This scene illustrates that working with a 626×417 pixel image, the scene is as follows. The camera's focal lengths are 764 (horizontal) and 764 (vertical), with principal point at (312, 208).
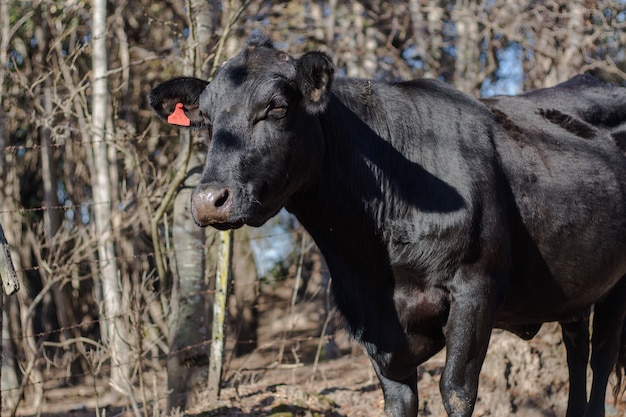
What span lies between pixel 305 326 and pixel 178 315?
8.22m

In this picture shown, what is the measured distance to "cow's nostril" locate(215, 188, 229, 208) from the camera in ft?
12.1

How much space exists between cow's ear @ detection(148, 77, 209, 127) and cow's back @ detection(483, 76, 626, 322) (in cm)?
197

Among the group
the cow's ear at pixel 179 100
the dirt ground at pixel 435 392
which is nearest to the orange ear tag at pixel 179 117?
the cow's ear at pixel 179 100

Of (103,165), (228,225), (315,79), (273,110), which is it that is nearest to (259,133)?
(273,110)

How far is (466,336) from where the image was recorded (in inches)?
173

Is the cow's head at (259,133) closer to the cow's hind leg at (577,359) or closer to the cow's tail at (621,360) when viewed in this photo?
the cow's hind leg at (577,359)

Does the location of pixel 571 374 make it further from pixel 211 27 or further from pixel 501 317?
pixel 211 27

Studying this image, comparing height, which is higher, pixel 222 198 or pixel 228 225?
pixel 222 198

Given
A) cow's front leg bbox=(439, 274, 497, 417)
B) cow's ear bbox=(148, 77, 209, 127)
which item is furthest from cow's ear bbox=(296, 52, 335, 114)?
cow's front leg bbox=(439, 274, 497, 417)

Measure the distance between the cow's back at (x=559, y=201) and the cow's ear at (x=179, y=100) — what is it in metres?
1.97

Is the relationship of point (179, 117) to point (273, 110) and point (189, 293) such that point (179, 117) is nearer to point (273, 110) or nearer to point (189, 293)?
point (273, 110)

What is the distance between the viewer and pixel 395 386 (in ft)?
16.5

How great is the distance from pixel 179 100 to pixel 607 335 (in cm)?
364

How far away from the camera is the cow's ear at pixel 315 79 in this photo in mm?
4059
